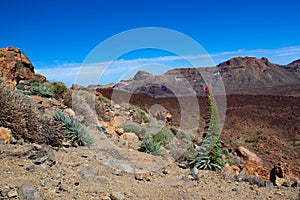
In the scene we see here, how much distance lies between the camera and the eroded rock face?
34.8 feet

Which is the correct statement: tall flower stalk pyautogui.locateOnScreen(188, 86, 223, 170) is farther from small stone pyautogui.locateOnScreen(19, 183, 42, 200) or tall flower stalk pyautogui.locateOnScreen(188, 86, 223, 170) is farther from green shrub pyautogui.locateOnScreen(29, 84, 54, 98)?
green shrub pyautogui.locateOnScreen(29, 84, 54, 98)

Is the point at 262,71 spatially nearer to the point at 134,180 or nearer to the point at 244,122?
the point at 244,122

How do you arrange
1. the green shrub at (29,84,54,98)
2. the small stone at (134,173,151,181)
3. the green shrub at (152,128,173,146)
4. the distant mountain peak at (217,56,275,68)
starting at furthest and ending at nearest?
the distant mountain peak at (217,56,275,68) → the green shrub at (29,84,54,98) → the green shrub at (152,128,173,146) → the small stone at (134,173,151,181)

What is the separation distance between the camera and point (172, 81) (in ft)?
177

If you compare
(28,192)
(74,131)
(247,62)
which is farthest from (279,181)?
(247,62)

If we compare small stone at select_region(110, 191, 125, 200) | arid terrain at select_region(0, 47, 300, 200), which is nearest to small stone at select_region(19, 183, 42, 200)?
arid terrain at select_region(0, 47, 300, 200)

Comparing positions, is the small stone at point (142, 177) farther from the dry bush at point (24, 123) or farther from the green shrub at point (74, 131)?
the dry bush at point (24, 123)

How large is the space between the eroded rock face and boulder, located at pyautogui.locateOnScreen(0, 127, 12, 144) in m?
4.78

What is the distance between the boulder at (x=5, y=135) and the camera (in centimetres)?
530

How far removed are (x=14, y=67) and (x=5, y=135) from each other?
262 inches

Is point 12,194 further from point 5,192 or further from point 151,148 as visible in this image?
point 151,148

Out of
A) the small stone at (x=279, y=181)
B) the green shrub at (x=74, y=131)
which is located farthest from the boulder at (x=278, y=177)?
the green shrub at (x=74, y=131)

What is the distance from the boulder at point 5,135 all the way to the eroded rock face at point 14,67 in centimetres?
478

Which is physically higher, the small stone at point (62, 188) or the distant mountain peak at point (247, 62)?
the distant mountain peak at point (247, 62)
